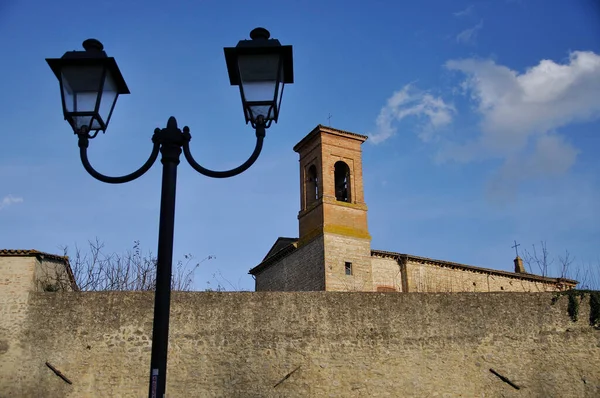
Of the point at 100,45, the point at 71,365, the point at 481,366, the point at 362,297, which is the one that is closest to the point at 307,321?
the point at 362,297

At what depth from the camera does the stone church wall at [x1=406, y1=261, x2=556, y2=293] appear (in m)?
26.3

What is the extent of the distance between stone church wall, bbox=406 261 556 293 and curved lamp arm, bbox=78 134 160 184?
72.5ft

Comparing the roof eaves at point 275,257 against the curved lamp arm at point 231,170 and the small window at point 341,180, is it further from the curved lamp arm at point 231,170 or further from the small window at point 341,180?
the curved lamp arm at point 231,170

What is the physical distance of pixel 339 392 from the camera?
14.2m

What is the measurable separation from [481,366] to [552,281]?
16.8 m

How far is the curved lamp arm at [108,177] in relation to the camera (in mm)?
4434

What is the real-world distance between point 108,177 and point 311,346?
423 inches

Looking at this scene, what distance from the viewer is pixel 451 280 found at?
89.5ft

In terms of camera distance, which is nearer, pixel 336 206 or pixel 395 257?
pixel 336 206

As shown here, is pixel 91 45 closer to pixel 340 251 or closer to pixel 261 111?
pixel 261 111

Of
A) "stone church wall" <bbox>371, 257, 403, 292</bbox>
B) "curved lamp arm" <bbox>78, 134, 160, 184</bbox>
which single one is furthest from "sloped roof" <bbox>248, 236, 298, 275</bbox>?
"curved lamp arm" <bbox>78, 134, 160, 184</bbox>

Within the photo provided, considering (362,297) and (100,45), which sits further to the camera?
(362,297)

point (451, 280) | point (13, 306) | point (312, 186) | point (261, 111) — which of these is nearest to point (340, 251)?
point (312, 186)

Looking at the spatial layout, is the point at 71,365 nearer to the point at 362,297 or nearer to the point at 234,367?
the point at 234,367
